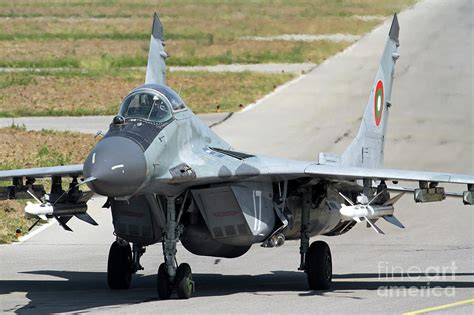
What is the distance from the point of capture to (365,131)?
25.4 metres

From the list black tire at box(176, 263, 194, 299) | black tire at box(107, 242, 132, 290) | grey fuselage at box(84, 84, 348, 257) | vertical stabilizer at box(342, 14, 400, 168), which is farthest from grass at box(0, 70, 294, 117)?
black tire at box(176, 263, 194, 299)

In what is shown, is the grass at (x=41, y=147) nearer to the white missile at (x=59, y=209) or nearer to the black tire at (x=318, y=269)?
the white missile at (x=59, y=209)

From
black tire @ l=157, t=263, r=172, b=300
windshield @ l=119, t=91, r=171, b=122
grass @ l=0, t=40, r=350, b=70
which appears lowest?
black tire @ l=157, t=263, r=172, b=300

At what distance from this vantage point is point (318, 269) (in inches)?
892

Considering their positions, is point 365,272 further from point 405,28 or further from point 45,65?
point 405,28

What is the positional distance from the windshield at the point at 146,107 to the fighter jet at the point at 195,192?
0.06 feet

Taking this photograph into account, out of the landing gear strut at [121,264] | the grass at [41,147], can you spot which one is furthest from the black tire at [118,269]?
the grass at [41,147]

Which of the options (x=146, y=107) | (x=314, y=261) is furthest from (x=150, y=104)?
(x=314, y=261)

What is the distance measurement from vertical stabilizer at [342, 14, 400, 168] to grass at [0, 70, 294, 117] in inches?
920

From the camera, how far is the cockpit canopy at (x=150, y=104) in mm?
20500

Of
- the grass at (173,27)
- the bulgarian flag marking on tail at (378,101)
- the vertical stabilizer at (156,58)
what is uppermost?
the grass at (173,27)

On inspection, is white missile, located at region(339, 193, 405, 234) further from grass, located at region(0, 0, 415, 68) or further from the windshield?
grass, located at region(0, 0, 415, 68)

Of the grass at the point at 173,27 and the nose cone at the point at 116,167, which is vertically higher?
the grass at the point at 173,27

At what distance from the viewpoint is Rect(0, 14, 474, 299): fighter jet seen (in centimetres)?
1978
